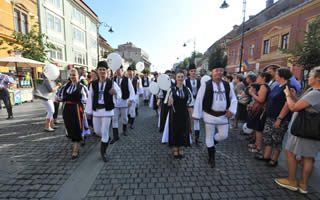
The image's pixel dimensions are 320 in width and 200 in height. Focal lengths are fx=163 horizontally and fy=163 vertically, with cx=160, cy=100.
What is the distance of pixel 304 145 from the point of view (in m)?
2.49

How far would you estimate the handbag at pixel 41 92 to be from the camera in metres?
5.12

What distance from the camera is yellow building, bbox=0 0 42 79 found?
13.0 m

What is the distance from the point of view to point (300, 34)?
53.7 ft

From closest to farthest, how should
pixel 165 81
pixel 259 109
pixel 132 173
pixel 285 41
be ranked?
pixel 132 173 → pixel 259 109 → pixel 165 81 → pixel 285 41

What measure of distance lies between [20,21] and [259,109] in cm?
2008

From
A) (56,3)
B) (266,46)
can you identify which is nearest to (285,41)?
(266,46)

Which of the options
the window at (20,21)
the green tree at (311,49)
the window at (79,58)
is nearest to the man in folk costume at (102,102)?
the green tree at (311,49)

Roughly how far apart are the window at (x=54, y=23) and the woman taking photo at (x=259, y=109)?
22969 millimetres

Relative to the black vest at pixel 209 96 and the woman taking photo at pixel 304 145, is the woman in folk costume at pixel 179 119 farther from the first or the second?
the woman taking photo at pixel 304 145

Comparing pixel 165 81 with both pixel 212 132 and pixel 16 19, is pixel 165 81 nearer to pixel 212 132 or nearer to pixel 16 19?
pixel 212 132

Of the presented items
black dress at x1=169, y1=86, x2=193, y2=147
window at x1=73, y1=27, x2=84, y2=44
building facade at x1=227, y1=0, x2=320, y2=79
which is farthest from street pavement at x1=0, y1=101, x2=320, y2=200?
window at x1=73, y1=27, x2=84, y2=44

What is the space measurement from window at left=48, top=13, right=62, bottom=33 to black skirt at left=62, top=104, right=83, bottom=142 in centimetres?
2053

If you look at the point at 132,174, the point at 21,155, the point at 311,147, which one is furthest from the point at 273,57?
the point at 21,155

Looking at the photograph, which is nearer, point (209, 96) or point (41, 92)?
point (209, 96)
